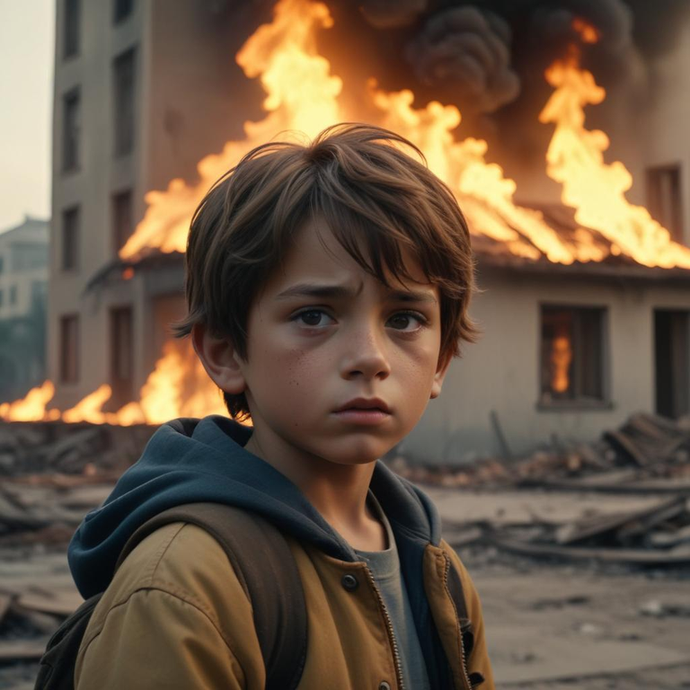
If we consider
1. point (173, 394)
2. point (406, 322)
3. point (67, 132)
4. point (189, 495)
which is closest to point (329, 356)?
point (406, 322)

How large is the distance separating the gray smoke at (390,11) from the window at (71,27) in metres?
7.40

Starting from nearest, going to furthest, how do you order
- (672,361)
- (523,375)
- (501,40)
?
(523,375) → (672,361) → (501,40)

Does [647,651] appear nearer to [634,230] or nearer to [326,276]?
[326,276]

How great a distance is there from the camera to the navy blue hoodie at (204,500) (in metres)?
1.38

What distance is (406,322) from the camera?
5.03ft

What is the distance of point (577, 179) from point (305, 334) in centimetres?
2091

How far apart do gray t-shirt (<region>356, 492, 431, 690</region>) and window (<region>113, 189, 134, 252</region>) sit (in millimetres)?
20513

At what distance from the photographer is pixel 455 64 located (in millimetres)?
21609

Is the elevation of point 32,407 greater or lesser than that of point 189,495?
greater

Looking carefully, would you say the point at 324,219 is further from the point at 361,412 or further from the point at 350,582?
the point at 350,582

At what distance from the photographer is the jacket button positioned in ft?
4.61

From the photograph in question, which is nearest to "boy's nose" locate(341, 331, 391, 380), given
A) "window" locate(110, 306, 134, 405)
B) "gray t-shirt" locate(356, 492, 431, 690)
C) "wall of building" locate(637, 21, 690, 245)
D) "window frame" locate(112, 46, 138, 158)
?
"gray t-shirt" locate(356, 492, 431, 690)

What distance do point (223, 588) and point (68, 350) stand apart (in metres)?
23.5

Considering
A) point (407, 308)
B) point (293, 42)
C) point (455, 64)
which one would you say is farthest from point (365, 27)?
point (407, 308)
